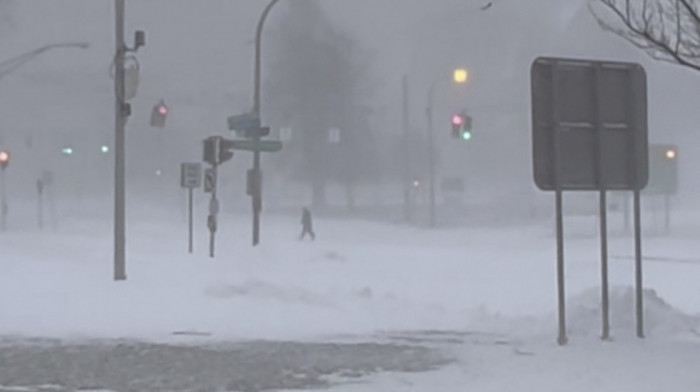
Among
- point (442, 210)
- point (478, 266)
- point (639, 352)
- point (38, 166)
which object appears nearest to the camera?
point (639, 352)

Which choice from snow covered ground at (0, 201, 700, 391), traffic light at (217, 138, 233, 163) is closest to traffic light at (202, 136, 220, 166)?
traffic light at (217, 138, 233, 163)

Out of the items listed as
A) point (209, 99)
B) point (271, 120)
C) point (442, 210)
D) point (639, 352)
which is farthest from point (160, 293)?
point (209, 99)

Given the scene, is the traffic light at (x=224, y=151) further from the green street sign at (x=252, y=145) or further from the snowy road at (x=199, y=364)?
the snowy road at (x=199, y=364)

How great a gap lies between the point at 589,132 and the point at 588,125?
0.25 ft

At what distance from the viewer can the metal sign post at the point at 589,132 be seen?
43.3 ft

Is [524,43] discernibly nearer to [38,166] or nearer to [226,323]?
[38,166]

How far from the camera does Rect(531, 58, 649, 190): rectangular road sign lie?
1320 cm

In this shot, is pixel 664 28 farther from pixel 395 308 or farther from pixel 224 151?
pixel 224 151

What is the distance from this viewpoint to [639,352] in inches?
486

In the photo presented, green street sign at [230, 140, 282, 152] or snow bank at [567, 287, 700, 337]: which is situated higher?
green street sign at [230, 140, 282, 152]

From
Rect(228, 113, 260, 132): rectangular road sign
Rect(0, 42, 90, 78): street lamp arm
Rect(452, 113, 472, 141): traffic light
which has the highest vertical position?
Rect(0, 42, 90, 78): street lamp arm

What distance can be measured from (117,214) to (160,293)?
287 centimetres

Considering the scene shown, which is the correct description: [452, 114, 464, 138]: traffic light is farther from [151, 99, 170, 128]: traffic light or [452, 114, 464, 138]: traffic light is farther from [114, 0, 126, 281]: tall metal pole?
[114, 0, 126, 281]: tall metal pole

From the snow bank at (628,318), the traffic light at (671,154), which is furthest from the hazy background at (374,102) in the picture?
the snow bank at (628,318)
